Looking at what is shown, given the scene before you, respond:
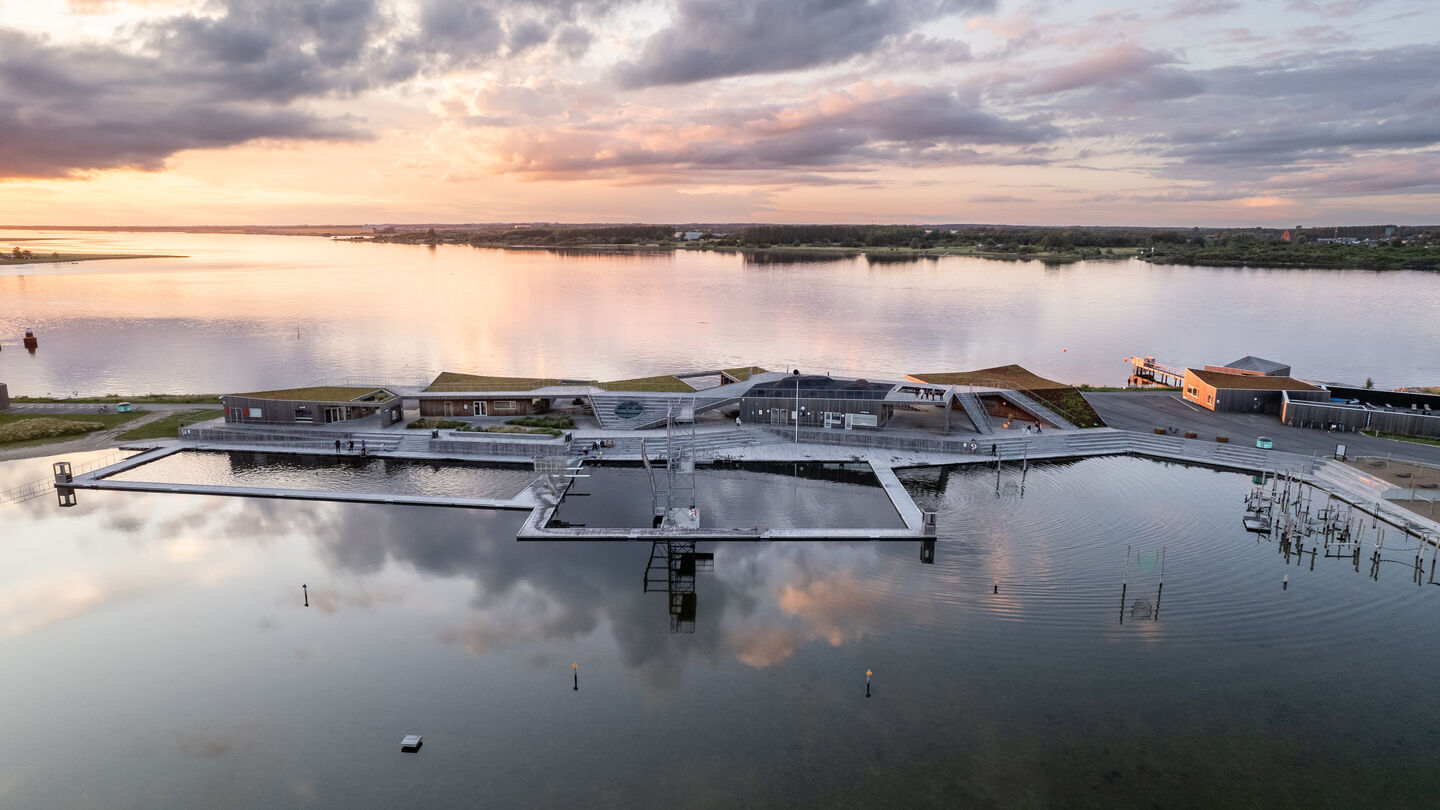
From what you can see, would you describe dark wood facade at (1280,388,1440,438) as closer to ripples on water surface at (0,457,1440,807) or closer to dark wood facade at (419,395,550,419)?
ripples on water surface at (0,457,1440,807)

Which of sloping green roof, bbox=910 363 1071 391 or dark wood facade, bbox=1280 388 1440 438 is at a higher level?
sloping green roof, bbox=910 363 1071 391

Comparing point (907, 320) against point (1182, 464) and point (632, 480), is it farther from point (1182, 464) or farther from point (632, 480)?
point (632, 480)

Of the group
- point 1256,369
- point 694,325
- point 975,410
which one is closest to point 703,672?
point 975,410

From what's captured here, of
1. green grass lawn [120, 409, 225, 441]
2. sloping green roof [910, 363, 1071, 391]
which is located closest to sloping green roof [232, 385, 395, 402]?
green grass lawn [120, 409, 225, 441]

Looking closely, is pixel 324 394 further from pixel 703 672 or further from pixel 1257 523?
pixel 1257 523

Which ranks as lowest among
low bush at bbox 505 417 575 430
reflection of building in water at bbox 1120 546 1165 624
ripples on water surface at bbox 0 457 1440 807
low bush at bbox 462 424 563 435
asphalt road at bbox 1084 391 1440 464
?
ripples on water surface at bbox 0 457 1440 807

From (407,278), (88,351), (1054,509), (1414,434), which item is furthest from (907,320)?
(407,278)
